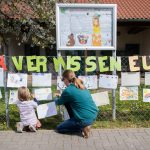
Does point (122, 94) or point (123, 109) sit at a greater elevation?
point (122, 94)

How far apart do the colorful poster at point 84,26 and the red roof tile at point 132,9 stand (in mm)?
10506

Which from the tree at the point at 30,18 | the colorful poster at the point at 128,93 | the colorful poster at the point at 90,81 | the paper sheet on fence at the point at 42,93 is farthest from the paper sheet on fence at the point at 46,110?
Answer: the tree at the point at 30,18

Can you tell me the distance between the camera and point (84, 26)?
690 centimetres

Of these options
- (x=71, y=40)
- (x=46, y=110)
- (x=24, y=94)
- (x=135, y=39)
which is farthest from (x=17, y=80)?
(x=135, y=39)

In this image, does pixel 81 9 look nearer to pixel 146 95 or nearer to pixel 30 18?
pixel 146 95

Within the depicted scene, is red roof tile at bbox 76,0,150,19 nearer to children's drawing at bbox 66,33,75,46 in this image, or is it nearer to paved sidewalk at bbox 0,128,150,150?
children's drawing at bbox 66,33,75,46

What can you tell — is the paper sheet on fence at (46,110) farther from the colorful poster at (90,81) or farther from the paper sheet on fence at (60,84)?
the colorful poster at (90,81)

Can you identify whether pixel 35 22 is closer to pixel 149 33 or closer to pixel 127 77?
pixel 127 77

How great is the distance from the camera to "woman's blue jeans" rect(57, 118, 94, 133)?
20.1ft

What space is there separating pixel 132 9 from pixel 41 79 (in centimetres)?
1335

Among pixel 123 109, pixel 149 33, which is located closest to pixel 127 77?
pixel 123 109

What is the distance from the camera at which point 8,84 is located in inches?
262

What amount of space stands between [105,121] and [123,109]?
3.87 ft

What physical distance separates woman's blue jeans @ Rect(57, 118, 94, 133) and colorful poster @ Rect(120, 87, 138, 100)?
1050 millimetres
